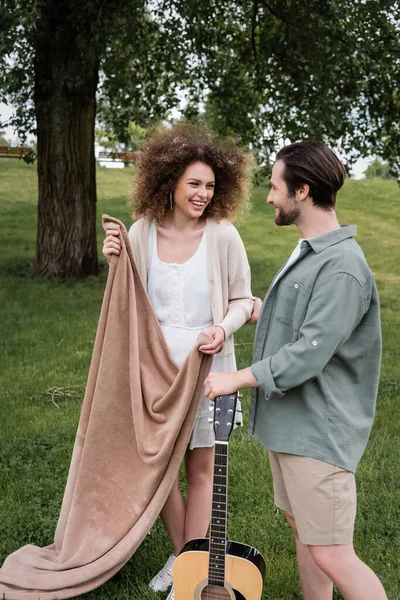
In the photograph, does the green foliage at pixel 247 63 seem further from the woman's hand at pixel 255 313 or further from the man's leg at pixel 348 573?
the man's leg at pixel 348 573

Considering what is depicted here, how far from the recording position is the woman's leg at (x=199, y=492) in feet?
12.2

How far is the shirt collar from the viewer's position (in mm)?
2738

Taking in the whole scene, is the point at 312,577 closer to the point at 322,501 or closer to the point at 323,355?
the point at 322,501

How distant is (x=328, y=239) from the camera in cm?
275

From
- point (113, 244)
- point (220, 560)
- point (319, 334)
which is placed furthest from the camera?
point (113, 244)

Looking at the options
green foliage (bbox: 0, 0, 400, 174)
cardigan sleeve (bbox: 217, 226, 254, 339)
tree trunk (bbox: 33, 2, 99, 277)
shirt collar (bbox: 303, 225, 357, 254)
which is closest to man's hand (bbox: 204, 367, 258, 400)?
shirt collar (bbox: 303, 225, 357, 254)

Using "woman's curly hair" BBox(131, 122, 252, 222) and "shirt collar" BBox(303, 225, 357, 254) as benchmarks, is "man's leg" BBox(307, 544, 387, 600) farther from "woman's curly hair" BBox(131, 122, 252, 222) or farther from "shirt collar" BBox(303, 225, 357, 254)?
"woman's curly hair" BBox(131, 122, 252, 222)

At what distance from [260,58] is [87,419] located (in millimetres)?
10348

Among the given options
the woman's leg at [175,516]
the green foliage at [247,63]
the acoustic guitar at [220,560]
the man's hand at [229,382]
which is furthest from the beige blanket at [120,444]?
the green foliage at [247,63]

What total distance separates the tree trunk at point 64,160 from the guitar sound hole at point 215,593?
932 cm

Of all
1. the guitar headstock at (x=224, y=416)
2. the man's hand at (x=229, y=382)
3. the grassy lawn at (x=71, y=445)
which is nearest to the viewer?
the man's hand at (x=229, y=382)

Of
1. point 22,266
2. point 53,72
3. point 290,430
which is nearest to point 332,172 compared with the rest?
point 290,430

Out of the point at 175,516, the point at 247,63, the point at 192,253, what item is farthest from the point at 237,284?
the point at 247,63

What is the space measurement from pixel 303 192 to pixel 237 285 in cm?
100
